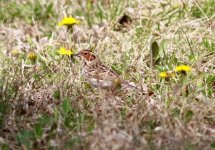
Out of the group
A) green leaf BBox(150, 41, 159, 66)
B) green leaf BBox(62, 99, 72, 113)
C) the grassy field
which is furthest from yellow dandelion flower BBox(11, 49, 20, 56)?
green leaf BBox(62, 99, 72, 113)

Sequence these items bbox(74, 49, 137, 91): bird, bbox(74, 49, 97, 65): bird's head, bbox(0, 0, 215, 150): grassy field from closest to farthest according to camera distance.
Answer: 1. bbox(0, 0, 215, 150): grassy field
2. bbox(74, 49, 137, 91): bird
3. bbox(74, 49, 97, 65): bird's head

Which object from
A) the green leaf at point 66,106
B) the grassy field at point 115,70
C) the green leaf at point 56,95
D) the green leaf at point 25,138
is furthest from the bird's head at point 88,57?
the green leaf at point 25,138

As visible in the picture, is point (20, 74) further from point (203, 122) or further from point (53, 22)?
point (53, 22)

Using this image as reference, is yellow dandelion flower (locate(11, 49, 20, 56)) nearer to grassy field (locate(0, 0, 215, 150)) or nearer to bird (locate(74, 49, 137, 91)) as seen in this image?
grassy field (locate(0, 0, 215, 150))

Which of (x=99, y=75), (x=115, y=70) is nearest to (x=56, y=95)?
(x=99, y=75)

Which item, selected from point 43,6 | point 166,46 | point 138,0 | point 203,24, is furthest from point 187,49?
point 43,6

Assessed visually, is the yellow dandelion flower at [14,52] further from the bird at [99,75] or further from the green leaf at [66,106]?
the green leaf at [66,106]
